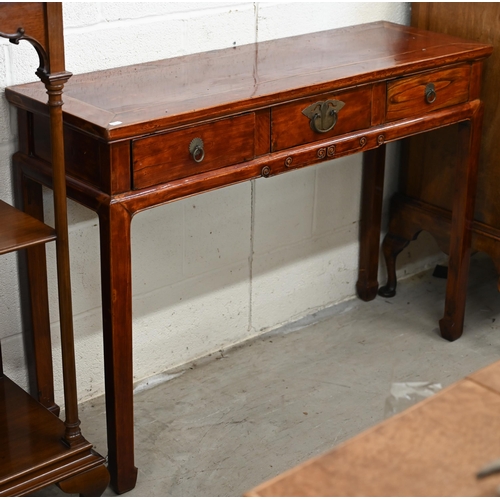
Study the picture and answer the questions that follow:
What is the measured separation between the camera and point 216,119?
6.82ft

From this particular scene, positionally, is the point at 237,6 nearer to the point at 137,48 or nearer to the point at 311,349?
the point at 137,48

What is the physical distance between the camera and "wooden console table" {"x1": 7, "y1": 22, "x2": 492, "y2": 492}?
200cm

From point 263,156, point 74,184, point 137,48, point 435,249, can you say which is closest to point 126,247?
point 74,184

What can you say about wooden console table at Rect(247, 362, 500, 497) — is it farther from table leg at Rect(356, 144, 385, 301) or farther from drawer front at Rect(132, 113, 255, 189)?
table leg at Rect(356, 144, 385, 301)

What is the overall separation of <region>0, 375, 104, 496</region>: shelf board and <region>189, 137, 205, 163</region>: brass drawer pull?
→ 761 millimetres

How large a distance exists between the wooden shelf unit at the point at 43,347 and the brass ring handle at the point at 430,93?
120 cm

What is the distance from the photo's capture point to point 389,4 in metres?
3.06

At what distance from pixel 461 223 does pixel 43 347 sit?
4.73 feet

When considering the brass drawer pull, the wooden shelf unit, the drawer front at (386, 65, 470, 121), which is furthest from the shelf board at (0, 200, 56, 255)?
the drawer front at (386, 65, 470, 121)

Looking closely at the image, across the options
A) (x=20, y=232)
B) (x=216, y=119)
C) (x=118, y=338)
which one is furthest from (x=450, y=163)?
(x=20, y=232)

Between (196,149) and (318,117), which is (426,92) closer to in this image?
(318,117)

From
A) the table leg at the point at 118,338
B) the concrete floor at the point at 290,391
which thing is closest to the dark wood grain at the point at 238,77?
the table leg at the point at 118,338

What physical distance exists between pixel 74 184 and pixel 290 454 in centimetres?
99

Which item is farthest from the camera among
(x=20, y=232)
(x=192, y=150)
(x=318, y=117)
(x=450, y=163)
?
(x=450, y=163)
